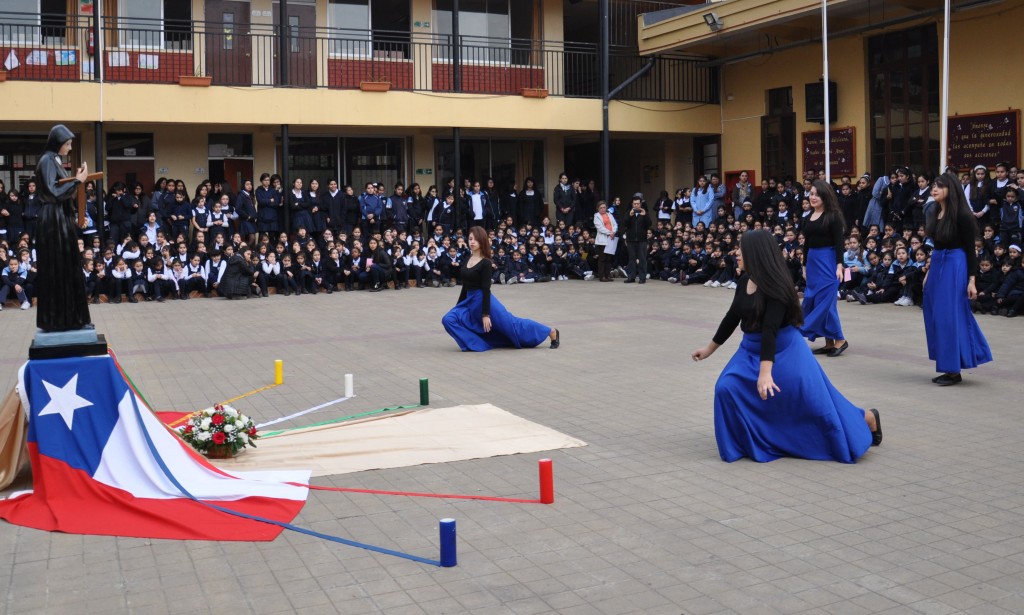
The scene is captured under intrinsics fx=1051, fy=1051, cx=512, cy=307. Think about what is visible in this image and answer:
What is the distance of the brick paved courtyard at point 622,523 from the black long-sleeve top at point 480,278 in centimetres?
155

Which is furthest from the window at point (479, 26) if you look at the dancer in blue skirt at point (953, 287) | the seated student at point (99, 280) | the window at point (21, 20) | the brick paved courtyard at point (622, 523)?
the dancer in blue skirt at point (953, 287)

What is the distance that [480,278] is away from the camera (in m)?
12.9

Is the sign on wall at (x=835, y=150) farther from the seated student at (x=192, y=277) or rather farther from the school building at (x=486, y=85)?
the seated student at (x=192, y=277)

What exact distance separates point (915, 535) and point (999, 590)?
2.75ft

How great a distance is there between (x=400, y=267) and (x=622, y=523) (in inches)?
751

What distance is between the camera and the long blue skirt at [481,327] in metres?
13.2

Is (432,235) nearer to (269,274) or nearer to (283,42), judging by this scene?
(269,274)

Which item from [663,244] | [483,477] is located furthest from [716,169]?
[483,477]

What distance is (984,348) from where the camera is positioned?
402 inches

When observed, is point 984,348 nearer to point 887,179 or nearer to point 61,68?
point 887,179

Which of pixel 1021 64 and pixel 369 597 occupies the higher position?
pixel 1021 64

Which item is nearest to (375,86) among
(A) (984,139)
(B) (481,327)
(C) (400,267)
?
(C) (400,267)

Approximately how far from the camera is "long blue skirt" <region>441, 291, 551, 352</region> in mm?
13172

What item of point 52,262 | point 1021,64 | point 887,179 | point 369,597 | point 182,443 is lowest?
Result: point 369,597
